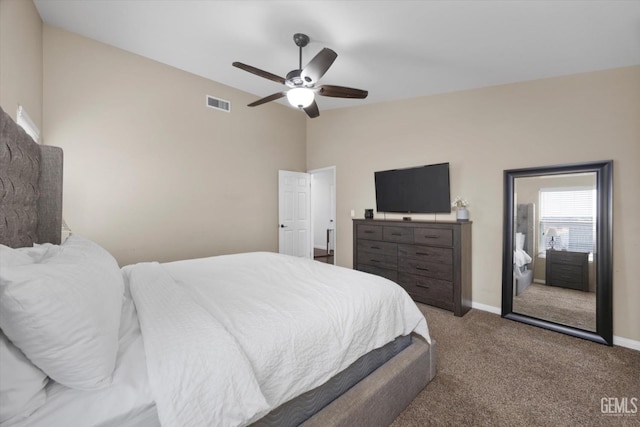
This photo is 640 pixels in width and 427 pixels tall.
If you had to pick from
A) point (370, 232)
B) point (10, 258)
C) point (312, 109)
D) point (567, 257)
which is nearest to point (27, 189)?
point (10, 258)

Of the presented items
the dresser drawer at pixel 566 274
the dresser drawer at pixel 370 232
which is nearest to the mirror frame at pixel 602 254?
the dresser drawer at pixel 566 274

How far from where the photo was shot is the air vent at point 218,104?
3.94 m

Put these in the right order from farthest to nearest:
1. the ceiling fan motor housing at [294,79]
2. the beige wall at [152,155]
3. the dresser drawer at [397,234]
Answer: the dresser drawer at [397,234], the beige wall at [152,155], the ceiling fan motor housing at [294,79]

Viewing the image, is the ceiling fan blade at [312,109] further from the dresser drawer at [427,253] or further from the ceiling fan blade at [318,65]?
the dresser drawer at [427,253]

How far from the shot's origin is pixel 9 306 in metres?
0.73

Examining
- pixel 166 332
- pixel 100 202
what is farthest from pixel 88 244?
pixel 100 202

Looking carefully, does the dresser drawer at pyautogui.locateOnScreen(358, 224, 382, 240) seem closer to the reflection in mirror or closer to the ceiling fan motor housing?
the reflection in mirror

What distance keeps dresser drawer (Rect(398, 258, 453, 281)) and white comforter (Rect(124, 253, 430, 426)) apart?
5.16 feet

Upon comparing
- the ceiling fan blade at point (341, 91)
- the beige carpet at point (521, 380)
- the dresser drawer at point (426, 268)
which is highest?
the ceiling fan blade at point (341, 91)

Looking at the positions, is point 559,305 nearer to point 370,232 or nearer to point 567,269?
point 567,269

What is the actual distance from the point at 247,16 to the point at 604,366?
4.24 m

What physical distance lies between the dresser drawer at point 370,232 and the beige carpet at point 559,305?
1.75m

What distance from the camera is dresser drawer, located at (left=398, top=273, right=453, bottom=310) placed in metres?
3.26

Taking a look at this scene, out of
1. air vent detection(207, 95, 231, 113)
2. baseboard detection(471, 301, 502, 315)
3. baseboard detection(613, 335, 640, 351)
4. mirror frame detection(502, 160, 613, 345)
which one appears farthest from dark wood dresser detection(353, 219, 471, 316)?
air vent detection(207, 95, 231, 113)
